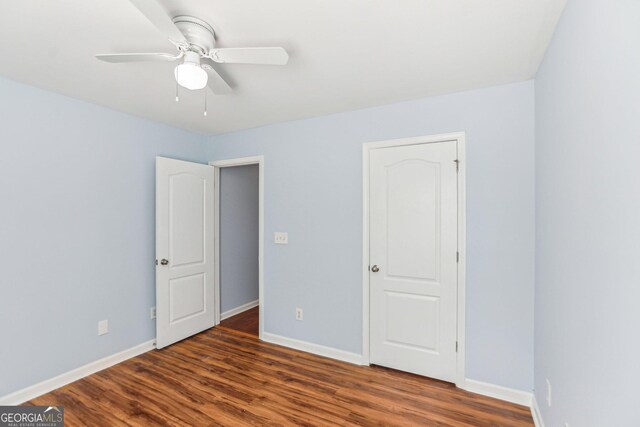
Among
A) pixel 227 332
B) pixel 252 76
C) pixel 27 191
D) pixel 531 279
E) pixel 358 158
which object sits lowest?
pixel 227 332

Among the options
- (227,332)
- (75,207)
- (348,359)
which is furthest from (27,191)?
(348,359)

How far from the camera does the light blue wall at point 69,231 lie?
2.25 meters

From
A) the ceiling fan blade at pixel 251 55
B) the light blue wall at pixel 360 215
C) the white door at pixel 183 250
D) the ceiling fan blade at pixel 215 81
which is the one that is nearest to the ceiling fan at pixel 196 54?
the ceiling fan blade at pixel 251 55

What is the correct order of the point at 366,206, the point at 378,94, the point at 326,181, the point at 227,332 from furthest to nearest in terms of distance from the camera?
the point at 227,332 → the point at 326,181 → the point at 366,206 → the point at 378,94

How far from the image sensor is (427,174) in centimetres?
256

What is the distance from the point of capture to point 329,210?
3018mm

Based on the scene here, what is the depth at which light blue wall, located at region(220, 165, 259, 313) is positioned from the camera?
408 centimetres

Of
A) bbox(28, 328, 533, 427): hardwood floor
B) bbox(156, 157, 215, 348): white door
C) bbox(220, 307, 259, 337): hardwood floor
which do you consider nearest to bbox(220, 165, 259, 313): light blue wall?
bbox(220, 307, 259, 337): hardwood floor

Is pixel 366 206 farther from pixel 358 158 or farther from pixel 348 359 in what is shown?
pixel 348 359

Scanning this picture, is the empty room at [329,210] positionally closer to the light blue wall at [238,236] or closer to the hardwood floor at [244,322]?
the hardwood floor at [244,322]

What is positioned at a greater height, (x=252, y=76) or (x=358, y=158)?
(x=252, y=76)

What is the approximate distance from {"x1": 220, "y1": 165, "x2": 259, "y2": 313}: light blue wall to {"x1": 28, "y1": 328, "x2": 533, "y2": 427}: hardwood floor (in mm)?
1282

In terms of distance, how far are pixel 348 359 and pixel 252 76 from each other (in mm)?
2598

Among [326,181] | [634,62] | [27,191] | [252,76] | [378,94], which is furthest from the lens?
[326,181]
